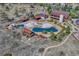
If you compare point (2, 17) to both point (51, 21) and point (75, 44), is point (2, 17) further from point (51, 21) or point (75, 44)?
point (75, 44)

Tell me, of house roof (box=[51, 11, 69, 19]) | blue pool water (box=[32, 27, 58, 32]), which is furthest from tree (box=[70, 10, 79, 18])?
blue pool water (box=[32, 27, 58, 32])

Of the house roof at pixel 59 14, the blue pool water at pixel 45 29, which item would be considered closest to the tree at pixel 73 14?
the house roof at pixel 59 14

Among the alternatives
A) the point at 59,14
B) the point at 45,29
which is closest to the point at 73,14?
the point at 59,14

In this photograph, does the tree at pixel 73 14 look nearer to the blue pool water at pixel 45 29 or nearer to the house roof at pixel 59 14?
the house roof at pixel 59 14

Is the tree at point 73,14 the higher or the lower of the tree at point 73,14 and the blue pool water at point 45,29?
the higher

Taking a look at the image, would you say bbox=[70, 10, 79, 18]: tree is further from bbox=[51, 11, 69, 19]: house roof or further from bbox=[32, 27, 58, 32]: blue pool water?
bbox=[32, 27, 58, 32]: blue pool water

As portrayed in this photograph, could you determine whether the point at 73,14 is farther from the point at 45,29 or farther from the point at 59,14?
the point at 45,29

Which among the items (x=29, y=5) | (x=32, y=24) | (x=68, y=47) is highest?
(x=29, y=5)

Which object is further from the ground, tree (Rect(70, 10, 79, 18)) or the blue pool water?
tree (Rect(70, 10, 79, 18))

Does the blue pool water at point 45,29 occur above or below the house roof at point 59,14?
below

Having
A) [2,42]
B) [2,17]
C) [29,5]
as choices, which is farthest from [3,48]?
[29,5]

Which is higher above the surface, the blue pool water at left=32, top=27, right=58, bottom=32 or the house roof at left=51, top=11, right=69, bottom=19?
the house roof at left=51, top=11, right=69, bottom=19
